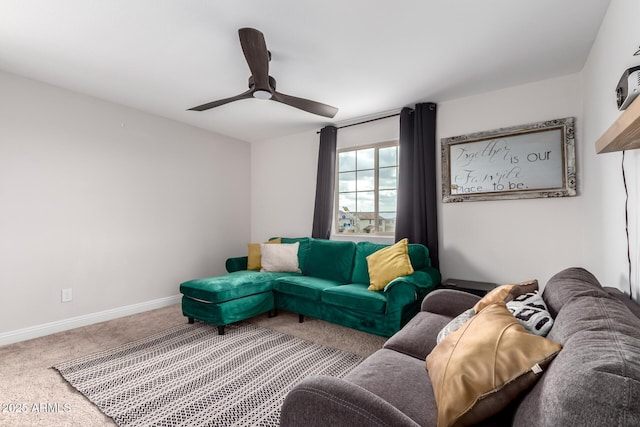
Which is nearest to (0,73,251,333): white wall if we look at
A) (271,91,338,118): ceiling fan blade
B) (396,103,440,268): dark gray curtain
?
(271,91,338,118): ceiling fan blade

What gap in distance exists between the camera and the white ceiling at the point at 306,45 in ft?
6.49

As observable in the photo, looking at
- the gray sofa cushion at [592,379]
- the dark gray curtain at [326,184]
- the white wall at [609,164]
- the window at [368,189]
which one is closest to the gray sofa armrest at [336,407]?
the gray sofa cushion at [592,379]

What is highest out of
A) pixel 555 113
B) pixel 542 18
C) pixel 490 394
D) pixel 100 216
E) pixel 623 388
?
pixel 542 18

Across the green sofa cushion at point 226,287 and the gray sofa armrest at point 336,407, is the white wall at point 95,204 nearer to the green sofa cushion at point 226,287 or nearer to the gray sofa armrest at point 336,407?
the green sofa cushion at point 226,287

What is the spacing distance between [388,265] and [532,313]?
173 cm

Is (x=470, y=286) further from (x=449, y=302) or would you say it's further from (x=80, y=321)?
(x=80, y=321)

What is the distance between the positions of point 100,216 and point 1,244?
2.68 feet

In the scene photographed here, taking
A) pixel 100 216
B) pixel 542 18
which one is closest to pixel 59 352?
pixel 100 216

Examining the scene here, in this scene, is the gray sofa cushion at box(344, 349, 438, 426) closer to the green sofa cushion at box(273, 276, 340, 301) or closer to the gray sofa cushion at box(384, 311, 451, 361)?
the gray sofa cushion at box(384, 311, 451, 361)

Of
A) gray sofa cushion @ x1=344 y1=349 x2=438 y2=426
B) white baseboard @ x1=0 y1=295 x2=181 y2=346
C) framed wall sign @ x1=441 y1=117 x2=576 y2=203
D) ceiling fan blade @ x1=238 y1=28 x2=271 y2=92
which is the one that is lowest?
white baseboard @ x1=0 y1=295 x2=181 y2=346

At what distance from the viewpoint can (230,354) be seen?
2576 mm

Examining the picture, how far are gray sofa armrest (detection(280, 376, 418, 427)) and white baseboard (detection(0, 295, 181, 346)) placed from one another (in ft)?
10.7

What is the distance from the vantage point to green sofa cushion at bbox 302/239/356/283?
358cm

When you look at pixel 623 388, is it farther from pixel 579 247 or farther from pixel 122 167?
pixel 122 167
